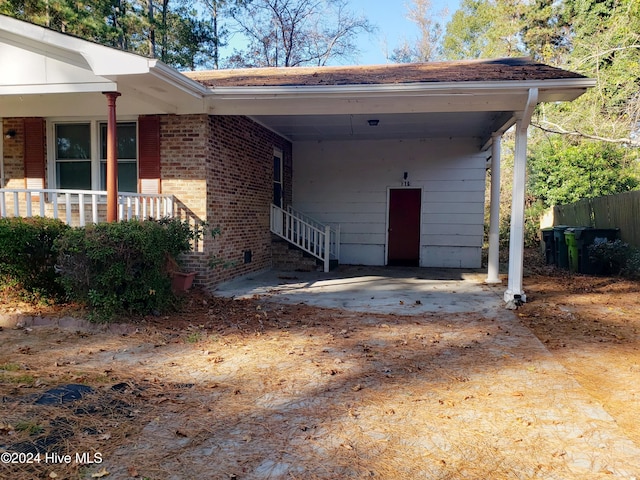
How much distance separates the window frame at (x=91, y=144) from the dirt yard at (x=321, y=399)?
3072 millimetres

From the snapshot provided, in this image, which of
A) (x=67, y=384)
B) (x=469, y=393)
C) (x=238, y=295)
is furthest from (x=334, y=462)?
(x=238, y=295)

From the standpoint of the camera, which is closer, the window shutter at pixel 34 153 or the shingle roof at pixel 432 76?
the shingle roof at pixel 432 76

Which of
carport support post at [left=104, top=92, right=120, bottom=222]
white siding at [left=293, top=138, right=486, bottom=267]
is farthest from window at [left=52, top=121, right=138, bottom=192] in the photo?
white siding at [left=293, top=138, right=486, bottom=267]

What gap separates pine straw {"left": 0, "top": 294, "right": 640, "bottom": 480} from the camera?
2486mm

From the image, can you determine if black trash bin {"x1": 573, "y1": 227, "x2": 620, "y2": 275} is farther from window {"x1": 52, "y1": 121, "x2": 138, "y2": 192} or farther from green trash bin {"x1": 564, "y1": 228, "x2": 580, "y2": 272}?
window {"x1": 52, "y1": 121, "x2": 138, "y2": 192}

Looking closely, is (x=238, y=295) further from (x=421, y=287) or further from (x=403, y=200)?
(x=403, y=200)

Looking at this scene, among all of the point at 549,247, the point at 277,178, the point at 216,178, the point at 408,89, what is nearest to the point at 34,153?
the point at 216,178

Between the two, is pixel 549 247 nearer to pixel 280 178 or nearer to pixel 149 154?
pixel 280 178

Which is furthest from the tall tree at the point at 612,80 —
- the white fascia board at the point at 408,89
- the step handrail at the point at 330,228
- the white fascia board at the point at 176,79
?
the white fascia board at the point at 176,79

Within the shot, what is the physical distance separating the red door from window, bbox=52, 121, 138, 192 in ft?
22.2

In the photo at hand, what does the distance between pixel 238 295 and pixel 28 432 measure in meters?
4.65

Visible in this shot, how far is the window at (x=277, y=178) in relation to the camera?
11188mm

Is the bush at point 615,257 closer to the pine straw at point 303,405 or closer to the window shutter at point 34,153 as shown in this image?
the pine straw at point 303,405

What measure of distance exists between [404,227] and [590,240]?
172 inches
